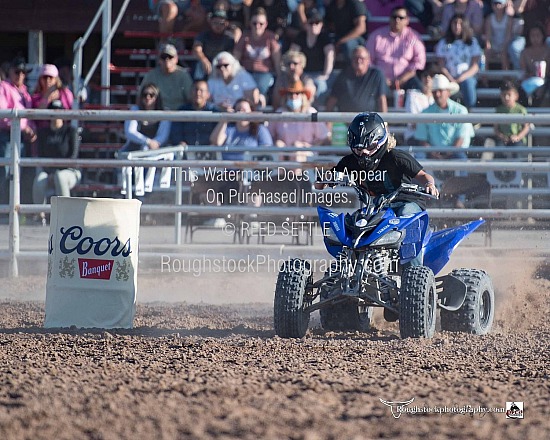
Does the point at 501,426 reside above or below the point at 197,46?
below

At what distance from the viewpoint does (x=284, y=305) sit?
6.18 meters

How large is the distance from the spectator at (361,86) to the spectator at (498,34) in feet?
6.67

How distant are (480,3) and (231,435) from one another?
37.2ft

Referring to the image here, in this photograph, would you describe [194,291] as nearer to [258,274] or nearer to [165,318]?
[258,274]

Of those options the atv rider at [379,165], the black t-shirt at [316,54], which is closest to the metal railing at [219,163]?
the atv rider at [379,165]

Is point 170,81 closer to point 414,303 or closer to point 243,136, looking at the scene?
point 243,136

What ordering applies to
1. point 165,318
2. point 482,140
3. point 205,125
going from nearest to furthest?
1. point 165,318
2. point 205,125
3. point 482,140

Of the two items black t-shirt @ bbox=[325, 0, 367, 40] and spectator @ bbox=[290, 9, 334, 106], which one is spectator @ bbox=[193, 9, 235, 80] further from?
black t-shirt @ bbox=[325, 0, 367, 40]

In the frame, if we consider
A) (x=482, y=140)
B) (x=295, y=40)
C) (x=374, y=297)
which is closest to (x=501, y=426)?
(x=374, y=297)

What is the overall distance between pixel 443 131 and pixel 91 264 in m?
5.51

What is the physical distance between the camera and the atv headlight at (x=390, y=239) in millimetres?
6180

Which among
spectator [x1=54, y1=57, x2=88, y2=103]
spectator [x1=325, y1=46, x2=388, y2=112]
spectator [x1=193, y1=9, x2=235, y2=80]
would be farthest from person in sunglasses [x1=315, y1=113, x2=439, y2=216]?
spectator [x1=54, y1=57, x2=88, y2=103]

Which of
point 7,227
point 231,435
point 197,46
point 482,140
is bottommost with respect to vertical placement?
point 231,435

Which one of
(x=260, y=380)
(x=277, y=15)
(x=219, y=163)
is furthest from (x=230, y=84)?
(x=260, y=380)
